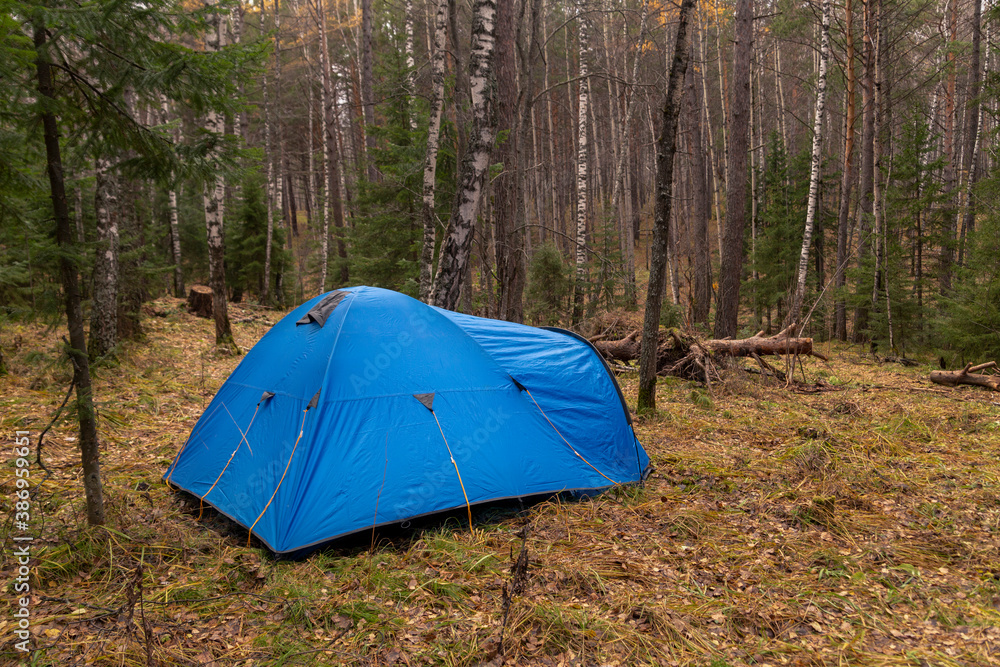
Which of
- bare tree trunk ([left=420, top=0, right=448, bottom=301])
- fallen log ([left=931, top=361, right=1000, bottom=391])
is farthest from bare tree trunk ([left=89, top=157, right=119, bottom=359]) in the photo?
fallen log ([left=931, top=361, right=1000, bottom=391])

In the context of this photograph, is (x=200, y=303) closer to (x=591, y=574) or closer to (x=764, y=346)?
(x=764, y=346)

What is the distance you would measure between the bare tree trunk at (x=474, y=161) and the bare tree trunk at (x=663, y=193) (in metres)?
2.23

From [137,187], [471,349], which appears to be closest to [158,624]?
[471,349]

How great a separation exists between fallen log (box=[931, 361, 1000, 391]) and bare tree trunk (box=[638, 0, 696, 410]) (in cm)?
523

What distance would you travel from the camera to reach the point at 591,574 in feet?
11.3

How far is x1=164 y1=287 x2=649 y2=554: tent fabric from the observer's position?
3871 mm

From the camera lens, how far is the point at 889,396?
776 cm

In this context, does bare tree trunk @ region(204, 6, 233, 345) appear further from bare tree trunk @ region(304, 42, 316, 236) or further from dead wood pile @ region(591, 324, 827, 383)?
dead wood pile @ region(591, 324, 827, 383)

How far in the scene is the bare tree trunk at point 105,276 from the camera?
7629 mm

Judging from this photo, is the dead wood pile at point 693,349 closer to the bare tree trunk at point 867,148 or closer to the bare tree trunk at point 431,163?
the bare tree trunk at point 431,163

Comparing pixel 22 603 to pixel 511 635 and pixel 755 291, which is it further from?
pixel 755 291

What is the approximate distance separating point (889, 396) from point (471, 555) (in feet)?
22.7

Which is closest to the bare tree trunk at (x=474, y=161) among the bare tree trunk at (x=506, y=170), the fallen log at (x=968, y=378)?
the bare tree trunk at (x=506, y=170)

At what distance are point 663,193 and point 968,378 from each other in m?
6.06
